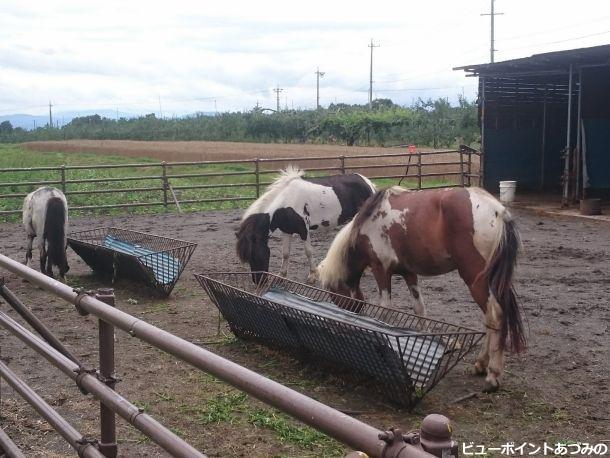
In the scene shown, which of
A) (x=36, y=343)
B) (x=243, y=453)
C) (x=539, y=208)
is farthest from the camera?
(x=539, y=208)

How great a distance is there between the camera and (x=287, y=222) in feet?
26.7

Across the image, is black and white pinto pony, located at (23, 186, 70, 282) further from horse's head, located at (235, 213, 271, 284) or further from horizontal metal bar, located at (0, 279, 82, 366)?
horizontal metal bar, located at (0, 279, 82, 366)

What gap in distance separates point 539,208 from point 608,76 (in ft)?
10.7

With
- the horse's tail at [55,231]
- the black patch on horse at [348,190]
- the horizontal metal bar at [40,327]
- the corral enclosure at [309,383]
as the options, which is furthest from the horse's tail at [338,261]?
the horse's tail at [55,231]

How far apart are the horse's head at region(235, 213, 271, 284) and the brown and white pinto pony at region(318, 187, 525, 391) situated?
1475 millimetres

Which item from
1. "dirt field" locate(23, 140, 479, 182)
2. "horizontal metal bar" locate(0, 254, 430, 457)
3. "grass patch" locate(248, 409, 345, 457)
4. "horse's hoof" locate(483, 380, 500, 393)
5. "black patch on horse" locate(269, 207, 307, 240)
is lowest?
"grass patch" locate(248, 409, 345, 457)

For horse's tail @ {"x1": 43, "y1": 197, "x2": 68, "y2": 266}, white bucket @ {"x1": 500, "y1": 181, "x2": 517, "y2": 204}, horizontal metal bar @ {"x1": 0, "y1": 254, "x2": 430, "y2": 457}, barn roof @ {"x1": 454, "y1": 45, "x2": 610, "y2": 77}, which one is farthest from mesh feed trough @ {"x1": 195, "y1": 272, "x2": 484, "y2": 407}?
white bucket @ {"x1": 500, "y1": 181, "x2": 517, "y2": 204}

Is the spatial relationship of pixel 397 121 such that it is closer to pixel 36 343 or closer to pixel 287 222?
pixel 287 222

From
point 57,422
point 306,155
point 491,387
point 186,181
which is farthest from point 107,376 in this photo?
point 306,155

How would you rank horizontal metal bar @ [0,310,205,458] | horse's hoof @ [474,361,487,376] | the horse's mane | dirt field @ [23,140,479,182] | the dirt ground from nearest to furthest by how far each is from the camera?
horizontal metal bar @ [0,310,205,458]
the dirt ground
horse's hoof @ [474,361,487,376]
the horse's mane
dirt field @ [23,140,479,182]

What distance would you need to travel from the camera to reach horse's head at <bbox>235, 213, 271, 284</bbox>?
23.8ft

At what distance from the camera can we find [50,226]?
8203 millimetres

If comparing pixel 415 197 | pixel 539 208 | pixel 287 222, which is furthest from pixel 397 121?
pixel 415 197

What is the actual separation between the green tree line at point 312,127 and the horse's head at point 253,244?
27103 millimetres
